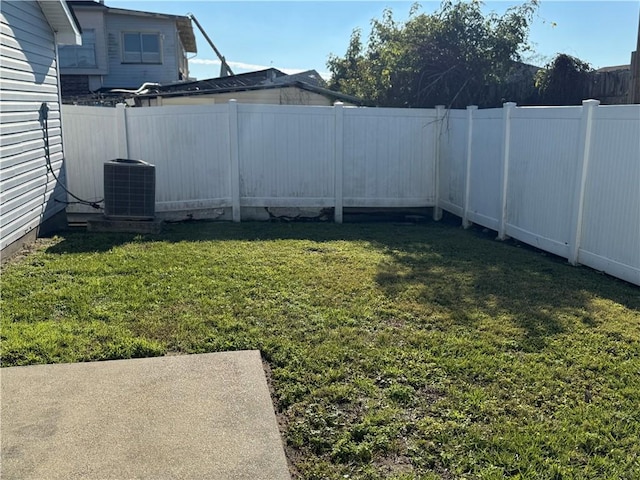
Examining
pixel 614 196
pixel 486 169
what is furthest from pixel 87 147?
pixel 614 196

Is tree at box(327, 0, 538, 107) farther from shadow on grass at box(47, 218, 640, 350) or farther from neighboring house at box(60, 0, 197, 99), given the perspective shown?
neighboring house at box(60, 0, 197, 99)

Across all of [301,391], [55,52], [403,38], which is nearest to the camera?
[301,391]

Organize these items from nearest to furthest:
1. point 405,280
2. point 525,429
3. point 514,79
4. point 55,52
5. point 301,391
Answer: point 525,429
point 301,391
point 405,280
point 55,52
point 514,79

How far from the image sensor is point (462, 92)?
11094mm

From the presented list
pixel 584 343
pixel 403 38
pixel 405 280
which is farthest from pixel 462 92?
pixel 584 343

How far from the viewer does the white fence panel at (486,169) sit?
25.4 feet

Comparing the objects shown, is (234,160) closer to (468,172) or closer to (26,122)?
(26,122)

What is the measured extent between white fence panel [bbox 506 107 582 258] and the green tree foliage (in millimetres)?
2561

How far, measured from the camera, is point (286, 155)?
913 centimetres

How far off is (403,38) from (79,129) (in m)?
6.69

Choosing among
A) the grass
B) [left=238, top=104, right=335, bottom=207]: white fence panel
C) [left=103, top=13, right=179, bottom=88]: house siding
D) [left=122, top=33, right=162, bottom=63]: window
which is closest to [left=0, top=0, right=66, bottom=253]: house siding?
the grass

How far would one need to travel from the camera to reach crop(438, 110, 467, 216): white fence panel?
346 inches

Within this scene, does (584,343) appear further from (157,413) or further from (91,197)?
(91,197)

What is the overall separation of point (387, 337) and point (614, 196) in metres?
3.03
